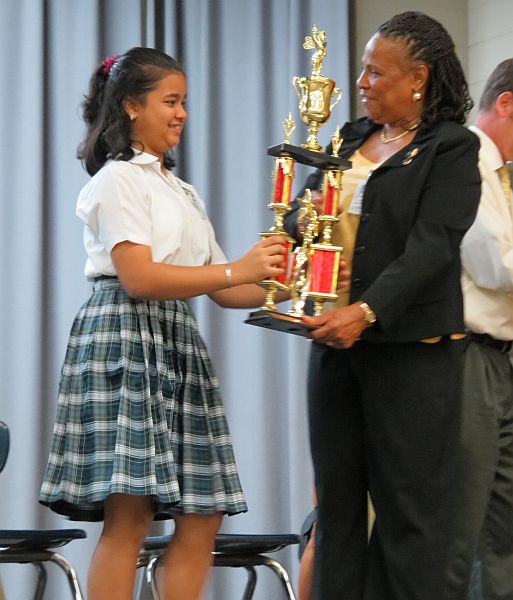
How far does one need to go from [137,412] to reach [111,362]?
5.5 inches

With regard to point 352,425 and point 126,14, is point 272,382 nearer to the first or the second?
point 126,14

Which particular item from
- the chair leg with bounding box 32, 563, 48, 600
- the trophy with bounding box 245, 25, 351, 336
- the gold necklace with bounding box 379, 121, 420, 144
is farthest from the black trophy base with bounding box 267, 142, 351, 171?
the chair leg with bounding box 32, 563, 48, 600

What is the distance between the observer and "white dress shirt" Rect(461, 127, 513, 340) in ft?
9.39

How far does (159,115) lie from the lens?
2.76 m

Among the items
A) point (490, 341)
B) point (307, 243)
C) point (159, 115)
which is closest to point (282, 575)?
point (490, 341)

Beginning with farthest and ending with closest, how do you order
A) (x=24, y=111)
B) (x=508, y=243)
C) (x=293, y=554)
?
(x=293, y=554) → (x=24, y=111) → (x=508, y=243)

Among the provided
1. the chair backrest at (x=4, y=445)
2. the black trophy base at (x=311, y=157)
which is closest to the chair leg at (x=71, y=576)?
the chair backrest at (x=4, y=445)

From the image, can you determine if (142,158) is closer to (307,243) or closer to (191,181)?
(307,243)

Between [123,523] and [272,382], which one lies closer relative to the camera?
[123,523]

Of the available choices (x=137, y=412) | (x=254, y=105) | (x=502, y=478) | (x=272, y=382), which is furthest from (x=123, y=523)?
(x=254, y=105)

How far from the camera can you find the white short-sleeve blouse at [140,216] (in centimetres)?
261

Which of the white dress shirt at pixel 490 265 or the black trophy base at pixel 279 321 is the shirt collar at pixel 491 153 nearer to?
the white dress shirt at pixel 490 265

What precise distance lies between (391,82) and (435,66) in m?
0.11

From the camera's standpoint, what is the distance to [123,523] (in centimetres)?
255
